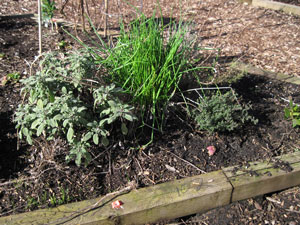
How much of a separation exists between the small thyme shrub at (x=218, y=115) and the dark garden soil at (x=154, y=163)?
0.11m

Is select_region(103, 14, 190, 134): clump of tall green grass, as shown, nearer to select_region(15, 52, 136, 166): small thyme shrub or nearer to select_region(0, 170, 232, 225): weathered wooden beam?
select_region(15, 52, 136, 166): small thyme shrub

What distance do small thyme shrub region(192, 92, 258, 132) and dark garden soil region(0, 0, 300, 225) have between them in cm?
11

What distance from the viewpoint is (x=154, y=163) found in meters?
2.37

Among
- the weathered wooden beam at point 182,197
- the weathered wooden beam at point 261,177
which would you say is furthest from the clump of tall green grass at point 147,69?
the weathered wooden beam at point 261,177

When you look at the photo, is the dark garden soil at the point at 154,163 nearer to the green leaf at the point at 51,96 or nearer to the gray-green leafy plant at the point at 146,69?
the gray-green leafy plant at the point at 146,69

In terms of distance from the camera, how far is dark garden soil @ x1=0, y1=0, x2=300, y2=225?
2.14 m

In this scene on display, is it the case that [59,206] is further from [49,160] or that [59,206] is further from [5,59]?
[5,59]

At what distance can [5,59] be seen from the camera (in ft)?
11.6

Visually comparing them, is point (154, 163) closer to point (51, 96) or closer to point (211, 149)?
point (211, 149)

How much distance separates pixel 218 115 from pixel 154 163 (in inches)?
25.4

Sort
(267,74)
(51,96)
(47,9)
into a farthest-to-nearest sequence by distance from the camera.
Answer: (47,9) → (267,74) → (51,96)

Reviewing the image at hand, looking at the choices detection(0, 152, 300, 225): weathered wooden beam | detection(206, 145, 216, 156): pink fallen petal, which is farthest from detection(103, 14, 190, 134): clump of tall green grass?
detection(0, 152, 300, 225): weathered wooden beam

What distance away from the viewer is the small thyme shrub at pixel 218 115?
8.15 ft

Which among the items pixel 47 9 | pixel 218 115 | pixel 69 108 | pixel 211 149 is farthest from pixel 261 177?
pixel 47 9
